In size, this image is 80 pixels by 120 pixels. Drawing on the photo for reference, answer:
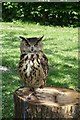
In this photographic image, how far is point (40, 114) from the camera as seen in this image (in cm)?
338

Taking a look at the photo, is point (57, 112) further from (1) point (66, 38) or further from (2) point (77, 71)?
(1) point (66, 38)

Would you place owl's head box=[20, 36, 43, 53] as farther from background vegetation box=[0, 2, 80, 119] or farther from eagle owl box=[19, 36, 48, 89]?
background vegetation box=[0, 2, 80, 119]

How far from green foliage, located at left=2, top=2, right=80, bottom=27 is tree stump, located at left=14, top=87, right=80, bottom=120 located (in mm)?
8093

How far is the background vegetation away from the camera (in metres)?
5.69

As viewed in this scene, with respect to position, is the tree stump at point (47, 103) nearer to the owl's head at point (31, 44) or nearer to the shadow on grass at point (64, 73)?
the owl's head at point (31, 44)

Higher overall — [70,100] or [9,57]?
[70,100]

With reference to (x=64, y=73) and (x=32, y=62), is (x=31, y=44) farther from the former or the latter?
(x=64, y=73)

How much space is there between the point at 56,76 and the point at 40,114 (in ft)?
8.83

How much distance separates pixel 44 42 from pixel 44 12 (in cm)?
336

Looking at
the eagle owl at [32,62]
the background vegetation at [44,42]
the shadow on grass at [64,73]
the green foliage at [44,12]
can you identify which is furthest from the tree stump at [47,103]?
the green foliage at [44,12]

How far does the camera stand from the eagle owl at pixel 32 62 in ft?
10.7

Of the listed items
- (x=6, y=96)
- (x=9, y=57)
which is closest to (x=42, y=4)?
(x=9, y=57)

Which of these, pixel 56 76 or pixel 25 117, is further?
pixel 56 76

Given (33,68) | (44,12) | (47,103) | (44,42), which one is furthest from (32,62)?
(44,12)
